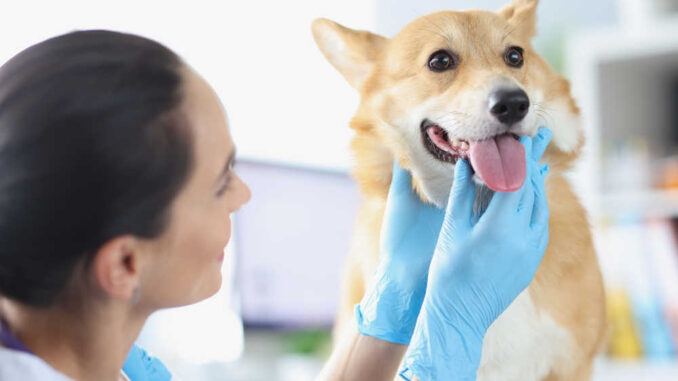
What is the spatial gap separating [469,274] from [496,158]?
0.51 ft

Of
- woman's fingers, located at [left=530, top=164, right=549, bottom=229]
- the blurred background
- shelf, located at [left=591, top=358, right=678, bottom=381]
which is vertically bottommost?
shelf, located at [left=591, top=358, right=678, bottom=381]

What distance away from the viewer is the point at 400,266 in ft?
3.11

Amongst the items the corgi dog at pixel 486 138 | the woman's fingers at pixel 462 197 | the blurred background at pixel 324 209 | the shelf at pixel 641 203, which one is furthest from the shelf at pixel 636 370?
the woman's fingers at pixel 462 197

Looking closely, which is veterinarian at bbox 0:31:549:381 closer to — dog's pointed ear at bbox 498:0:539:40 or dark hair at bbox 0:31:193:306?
dark hair at bbox 0:31:193:306

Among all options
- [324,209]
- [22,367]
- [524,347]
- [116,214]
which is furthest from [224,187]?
[324,209]

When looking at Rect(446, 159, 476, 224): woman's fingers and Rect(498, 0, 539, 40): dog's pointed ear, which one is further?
Rect(498, 0, 539, 40): dog's pointed ear

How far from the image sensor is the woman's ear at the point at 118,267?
0.61m

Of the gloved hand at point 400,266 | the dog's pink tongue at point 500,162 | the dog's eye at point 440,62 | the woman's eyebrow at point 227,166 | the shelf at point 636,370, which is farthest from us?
the shelf at point 636,370

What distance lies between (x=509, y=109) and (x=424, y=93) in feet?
0.68

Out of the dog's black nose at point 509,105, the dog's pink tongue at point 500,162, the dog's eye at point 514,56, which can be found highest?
the dog's eye at point 514,56

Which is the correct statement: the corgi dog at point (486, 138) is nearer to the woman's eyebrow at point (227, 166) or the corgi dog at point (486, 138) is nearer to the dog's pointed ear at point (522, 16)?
the dog's pointed ear at point (522, 16)

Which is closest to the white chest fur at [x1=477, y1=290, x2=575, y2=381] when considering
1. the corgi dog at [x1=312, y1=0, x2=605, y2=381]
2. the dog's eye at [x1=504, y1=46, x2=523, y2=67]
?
the corgi dog at [x1=312, y1=0, x2=605, y2=381]

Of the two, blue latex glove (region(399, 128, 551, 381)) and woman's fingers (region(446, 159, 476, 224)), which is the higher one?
woman's fingers (region(446, 159, 476, 224))

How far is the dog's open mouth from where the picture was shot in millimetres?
809
